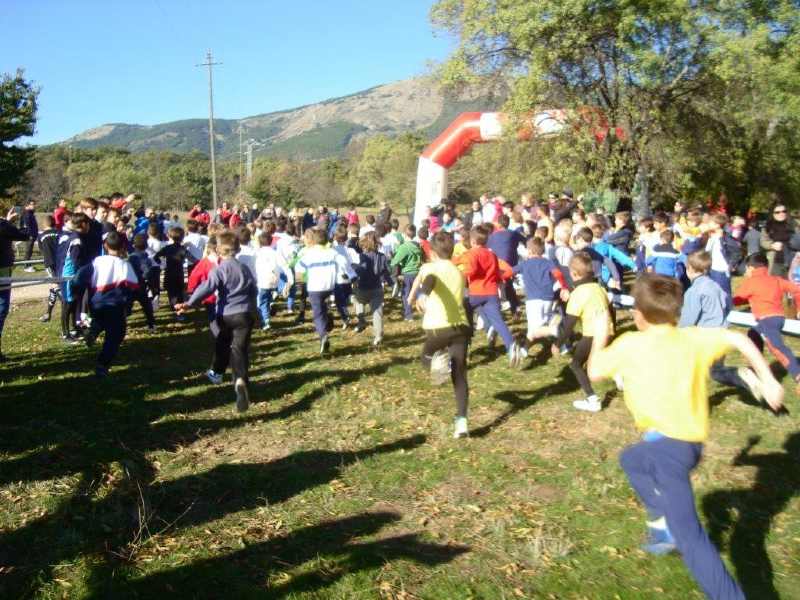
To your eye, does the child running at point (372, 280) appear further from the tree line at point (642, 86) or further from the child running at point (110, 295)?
the tree line at point (642, 86)

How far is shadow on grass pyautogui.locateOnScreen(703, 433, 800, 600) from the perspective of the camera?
4199 millimetres

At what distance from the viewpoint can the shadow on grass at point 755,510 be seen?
4.20 m

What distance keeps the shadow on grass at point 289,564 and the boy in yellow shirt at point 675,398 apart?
1.49 m

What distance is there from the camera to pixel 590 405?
24.2 feet

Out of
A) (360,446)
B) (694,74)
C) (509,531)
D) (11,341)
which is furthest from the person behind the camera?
(694,74)

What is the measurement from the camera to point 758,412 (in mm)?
7156

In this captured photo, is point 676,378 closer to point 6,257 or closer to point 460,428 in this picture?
point 460,428

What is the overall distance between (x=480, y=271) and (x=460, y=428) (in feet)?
9.60

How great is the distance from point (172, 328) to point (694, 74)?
56.1 ft

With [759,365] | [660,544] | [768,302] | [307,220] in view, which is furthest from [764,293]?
[307,220]

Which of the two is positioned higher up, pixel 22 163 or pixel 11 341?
pixel 22 163

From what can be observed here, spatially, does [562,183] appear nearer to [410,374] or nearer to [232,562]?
[410,374]

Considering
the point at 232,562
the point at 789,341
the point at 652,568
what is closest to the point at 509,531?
the point at 652,568

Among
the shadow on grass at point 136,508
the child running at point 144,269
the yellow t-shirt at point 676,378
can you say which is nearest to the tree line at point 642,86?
the child running at point 144,269
